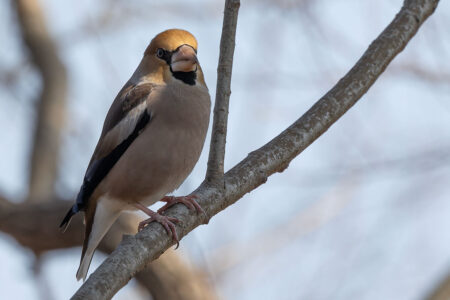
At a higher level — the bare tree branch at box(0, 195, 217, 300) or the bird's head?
the bird's head

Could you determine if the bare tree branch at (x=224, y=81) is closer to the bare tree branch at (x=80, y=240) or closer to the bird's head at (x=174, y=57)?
the bird's head at (x=174, y=57)

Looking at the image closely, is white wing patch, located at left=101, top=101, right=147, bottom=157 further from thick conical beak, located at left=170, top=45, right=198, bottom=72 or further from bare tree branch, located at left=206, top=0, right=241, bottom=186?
bare tree branch, located at left=206, top=0, right=241, bottom=186

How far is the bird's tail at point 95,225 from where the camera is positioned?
13.4ft

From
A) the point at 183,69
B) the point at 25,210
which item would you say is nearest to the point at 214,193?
the point at 183,69

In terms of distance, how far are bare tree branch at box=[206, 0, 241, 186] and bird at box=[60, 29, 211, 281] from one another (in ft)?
1.97

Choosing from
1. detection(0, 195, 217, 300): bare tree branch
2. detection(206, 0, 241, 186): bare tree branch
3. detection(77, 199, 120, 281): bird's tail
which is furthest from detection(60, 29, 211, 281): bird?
detection(0, 195, 217, 300): bare tree branch

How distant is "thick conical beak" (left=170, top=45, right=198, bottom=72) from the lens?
3.96 m

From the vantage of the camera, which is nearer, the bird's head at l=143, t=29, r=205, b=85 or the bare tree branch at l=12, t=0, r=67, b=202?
the bird's head at l=143, t=29, r=205, b=85

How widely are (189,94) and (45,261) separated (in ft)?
8.97

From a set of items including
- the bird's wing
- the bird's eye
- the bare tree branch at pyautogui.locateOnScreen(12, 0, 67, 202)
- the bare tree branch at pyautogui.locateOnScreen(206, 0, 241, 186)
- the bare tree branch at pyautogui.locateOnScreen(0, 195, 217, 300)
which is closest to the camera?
the bare tree branch at pyautogui.locateOnScreen(206, 0, 241, 186)

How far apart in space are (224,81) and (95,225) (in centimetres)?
126

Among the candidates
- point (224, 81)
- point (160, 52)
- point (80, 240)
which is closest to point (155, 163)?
point (160, 52)

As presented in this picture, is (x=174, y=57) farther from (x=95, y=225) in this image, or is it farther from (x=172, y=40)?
(x=95, y=225)

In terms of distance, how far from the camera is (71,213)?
395 centimetres
